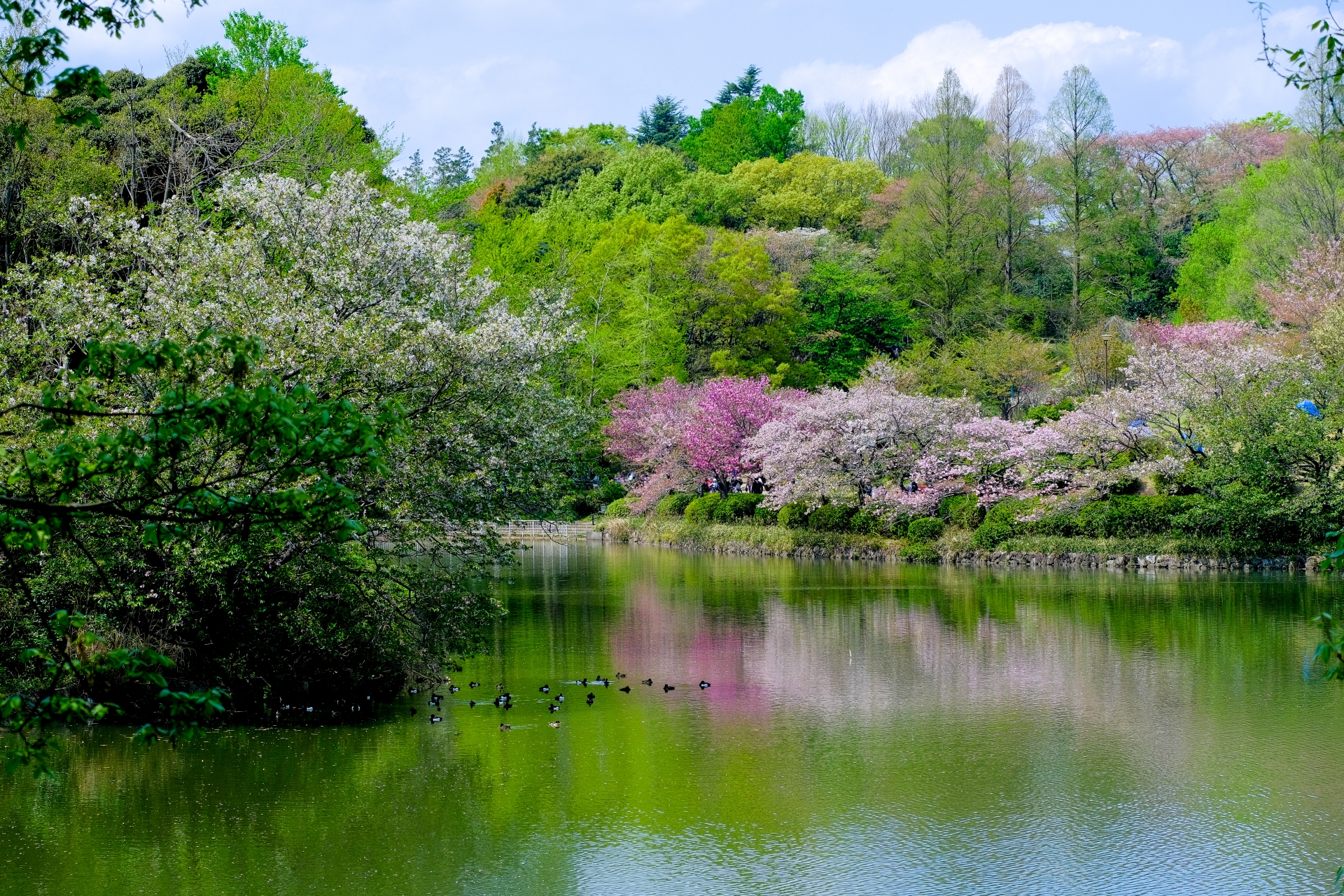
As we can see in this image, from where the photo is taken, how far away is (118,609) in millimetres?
10477

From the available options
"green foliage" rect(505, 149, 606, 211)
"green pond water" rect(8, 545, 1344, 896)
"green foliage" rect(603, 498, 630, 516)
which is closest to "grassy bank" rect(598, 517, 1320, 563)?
"green foliage" rect(603, 498, 630, 516)

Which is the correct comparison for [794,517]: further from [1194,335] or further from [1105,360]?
[1194,335]

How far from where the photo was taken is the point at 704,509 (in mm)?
35156

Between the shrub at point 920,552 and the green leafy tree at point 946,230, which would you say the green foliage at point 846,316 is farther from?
the shrub at point 920,552

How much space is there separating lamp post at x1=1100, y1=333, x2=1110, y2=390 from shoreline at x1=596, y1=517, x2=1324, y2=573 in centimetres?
811

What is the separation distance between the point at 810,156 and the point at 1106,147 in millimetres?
13349

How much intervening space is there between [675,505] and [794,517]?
6595 millimetres

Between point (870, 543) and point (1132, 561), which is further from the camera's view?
point (870, 543)

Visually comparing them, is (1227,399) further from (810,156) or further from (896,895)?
(810,156)

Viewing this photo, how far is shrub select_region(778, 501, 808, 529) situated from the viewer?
31.5 m

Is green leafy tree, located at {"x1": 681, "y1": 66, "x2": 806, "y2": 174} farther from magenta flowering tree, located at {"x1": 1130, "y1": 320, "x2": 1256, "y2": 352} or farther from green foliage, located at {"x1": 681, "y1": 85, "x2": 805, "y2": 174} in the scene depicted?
magenta flowering tree, located at {"x1": 1130, "y1": 320, "x2": 1256, "y2": 352}

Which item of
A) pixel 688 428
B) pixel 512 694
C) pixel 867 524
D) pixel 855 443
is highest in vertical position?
pixel 688 428

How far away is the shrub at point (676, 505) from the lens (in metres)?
37.4

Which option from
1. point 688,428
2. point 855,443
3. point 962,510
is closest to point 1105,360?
point 962,510
